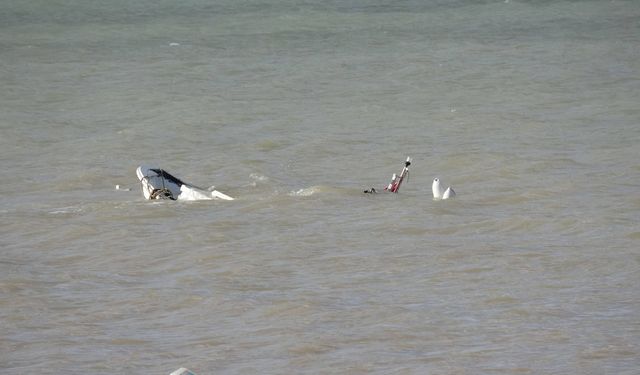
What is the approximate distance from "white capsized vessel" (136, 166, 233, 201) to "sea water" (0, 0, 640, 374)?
1.36 feet

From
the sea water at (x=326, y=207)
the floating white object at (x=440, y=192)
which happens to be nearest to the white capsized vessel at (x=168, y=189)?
the sea water at (x=326, y=207)

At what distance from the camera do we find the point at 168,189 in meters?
26.0

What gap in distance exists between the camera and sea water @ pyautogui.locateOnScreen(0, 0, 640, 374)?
15.7 metres

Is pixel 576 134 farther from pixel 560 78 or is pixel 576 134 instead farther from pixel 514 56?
pixel 514 56

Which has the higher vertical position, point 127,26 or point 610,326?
point 127,26

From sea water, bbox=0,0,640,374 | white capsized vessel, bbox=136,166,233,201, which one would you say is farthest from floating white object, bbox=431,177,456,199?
white capsized vessel, bbox=136,166,233,201

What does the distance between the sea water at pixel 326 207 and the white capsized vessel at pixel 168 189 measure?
16.4 inches

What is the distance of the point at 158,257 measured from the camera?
2088 centimetres

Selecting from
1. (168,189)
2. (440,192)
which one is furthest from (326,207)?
(168,189)

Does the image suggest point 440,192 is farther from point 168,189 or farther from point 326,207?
point 168,189

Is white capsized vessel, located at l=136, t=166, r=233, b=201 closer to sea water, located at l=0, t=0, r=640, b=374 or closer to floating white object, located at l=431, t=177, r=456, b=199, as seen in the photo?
sea water, located at l=0, t=0, r=640, b=374

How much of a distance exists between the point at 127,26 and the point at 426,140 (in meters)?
31.4

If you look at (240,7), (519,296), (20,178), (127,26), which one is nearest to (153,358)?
(519,296)

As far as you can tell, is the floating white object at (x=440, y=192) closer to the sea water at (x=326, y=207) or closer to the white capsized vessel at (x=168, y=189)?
the sea water at (x=326, y=207)
